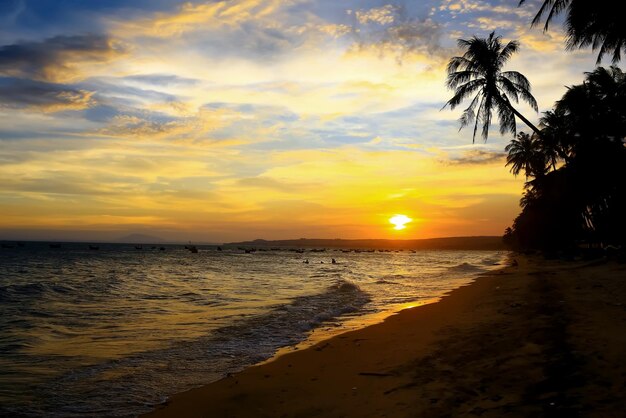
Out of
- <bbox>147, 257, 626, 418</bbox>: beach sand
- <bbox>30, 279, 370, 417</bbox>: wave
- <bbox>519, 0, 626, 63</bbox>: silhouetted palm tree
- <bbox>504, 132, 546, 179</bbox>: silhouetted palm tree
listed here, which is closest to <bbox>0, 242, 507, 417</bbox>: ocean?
<bbox>30, 279, 370, 417</bbox>: wave

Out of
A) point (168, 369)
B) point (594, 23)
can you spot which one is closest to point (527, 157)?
point (594, 23)

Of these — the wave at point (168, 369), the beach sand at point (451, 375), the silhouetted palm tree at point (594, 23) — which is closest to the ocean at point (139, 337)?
the wave at point (168, 369)

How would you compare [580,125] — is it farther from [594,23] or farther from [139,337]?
[139,337]

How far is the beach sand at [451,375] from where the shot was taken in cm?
534

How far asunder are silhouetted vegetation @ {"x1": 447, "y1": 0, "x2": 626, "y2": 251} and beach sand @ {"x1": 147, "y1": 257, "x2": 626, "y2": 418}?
15992 millimetres

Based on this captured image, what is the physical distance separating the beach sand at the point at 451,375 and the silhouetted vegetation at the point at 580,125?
15992 mm

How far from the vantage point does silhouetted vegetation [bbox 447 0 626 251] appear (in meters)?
21.3

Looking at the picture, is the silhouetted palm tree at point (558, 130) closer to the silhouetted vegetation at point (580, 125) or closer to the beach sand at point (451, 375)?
the silhouetted vegetation at point (580, 125)

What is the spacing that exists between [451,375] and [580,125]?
1446 inches

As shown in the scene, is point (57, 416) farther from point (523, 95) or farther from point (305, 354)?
point (523, 95)

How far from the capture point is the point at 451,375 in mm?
6770

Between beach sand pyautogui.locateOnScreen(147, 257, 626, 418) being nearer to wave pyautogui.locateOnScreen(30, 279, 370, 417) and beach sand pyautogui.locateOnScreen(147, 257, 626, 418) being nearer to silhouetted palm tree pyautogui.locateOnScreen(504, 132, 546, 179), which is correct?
wave pyautogui.locateOnScreen(30, 279, 370, 417)

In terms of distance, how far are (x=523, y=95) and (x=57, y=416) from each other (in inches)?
1188

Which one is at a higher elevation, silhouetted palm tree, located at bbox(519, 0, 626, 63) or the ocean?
silhouetted palm tree, located at bbox(519, 0, 626, 63)
